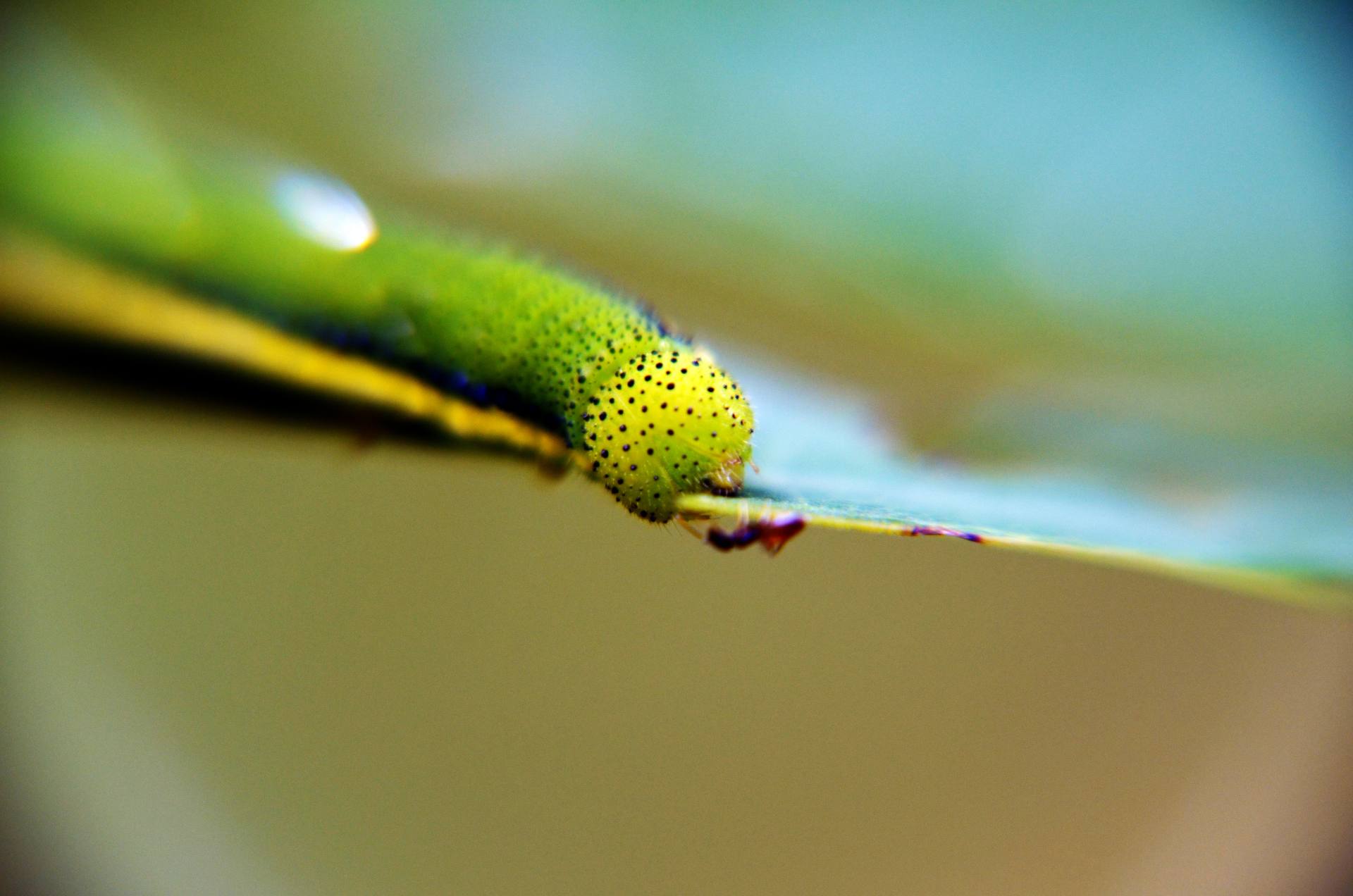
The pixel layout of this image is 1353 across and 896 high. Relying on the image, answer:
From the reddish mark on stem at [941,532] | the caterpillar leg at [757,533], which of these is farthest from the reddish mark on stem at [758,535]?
the reddish mark on stem at [941,532]

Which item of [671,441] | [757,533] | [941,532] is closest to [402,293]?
[671,441]

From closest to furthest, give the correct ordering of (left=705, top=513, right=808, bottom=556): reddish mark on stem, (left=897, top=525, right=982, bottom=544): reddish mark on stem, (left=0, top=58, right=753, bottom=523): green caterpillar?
1. (left=897, top=525, right=982, bottom=544): reddish mark on stem
2. (left=705, top=513, right=808, bottom=556): reddish mark on stem
3. (left=0, top=58, right=753, bottom=523): green caterpillar

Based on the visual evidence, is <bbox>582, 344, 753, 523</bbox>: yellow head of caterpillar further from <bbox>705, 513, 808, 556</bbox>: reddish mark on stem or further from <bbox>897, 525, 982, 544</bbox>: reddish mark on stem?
<bbox>897, 525, 982, 544</bbox>: reddish mark on stem

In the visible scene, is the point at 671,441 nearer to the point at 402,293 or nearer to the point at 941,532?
the point at 941,532

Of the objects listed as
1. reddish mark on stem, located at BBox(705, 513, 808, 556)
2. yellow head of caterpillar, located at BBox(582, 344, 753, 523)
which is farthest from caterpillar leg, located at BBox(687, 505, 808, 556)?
yellow head of caterpillar, located at BBox(582, 344, 753, 523)

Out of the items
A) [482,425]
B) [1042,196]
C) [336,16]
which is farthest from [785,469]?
[336,16]

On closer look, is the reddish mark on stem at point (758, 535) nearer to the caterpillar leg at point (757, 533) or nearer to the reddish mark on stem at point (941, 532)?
the caterpillar leg at point (757, 533)

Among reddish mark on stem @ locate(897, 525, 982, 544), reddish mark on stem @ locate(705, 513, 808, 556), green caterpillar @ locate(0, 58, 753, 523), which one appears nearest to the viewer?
reddish mark on stem @ locate(897, 525, 982, 544)
